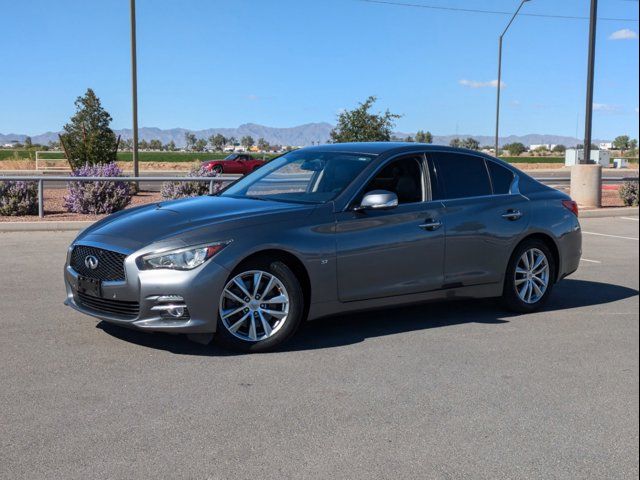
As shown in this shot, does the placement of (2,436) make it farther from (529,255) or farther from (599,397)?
(529,255)

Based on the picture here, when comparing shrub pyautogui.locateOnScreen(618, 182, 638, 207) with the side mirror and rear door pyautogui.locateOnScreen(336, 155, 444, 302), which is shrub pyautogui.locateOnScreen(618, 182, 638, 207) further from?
the side mirror

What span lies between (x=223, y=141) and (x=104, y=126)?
11896 centimetres

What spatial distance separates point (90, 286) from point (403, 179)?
2.88 meters

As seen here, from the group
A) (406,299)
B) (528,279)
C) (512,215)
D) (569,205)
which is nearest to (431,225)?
(406,299)

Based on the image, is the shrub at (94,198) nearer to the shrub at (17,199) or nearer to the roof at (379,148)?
the shrub at (17,199)

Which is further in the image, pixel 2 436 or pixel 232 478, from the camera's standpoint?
pixel 2 436

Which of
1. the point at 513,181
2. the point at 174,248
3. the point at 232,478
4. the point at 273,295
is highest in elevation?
the point at 513,181

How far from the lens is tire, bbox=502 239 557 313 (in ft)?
24.2

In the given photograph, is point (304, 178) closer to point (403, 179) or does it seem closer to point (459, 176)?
point (403, 179)

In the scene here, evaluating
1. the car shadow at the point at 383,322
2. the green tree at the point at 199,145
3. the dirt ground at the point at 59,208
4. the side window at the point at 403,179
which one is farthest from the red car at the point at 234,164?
the green tree at the point at 199,145

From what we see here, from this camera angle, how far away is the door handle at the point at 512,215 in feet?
23.9

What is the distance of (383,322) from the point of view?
7.14 m

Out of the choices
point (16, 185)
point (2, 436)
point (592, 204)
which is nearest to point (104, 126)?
point (16, 185)

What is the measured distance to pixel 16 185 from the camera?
15.9 meters
